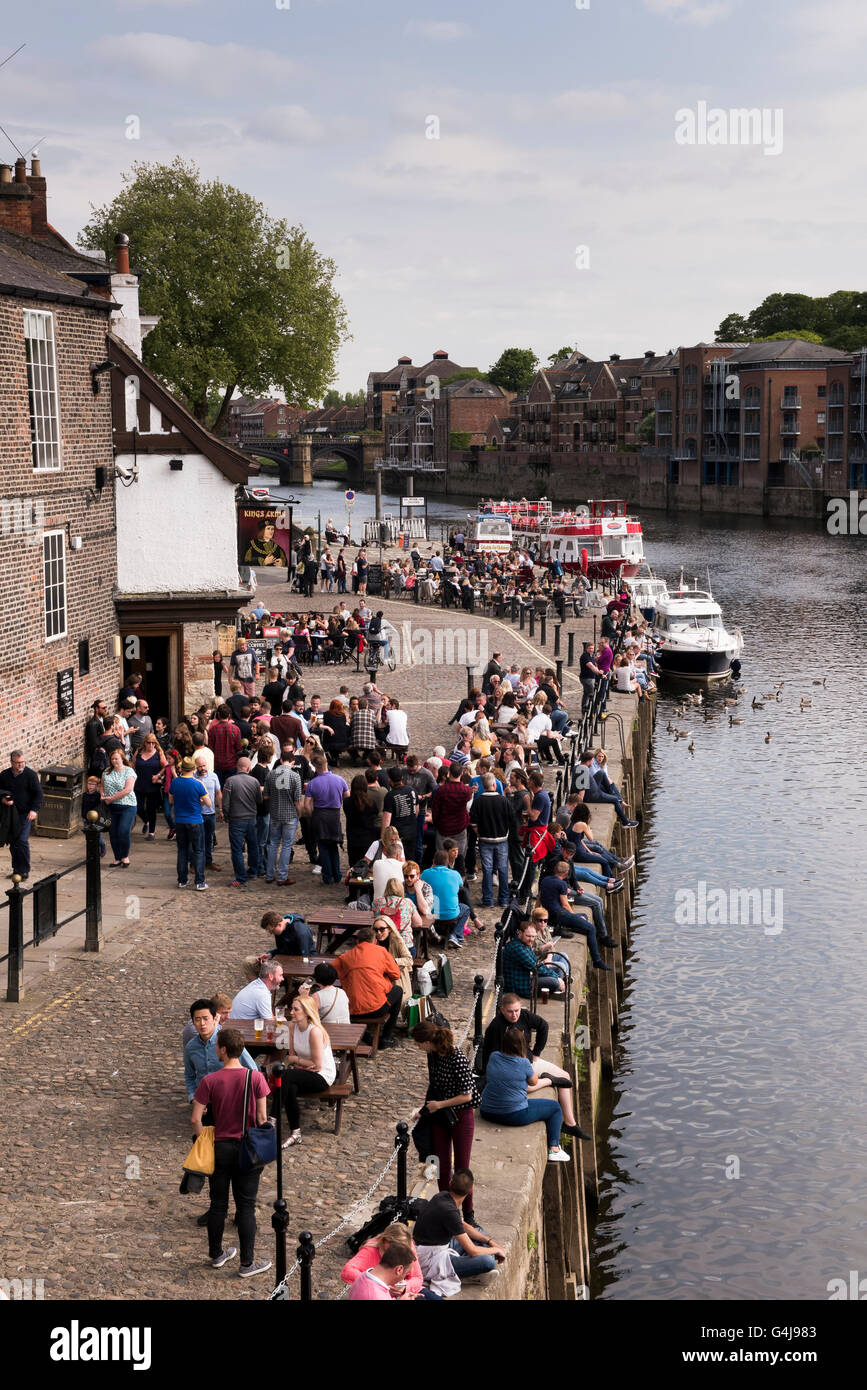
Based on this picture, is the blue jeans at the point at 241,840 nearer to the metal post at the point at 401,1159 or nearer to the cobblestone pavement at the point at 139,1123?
the cobblestone pavement at the point at 139,1123

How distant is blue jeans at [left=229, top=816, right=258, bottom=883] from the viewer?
55.6ft

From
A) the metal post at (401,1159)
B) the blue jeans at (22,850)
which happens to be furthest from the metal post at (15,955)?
the metal post at (401,1159)

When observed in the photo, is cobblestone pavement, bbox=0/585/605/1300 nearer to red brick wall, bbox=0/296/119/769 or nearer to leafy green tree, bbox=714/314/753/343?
red brick wall, bbox=0/296/119/769

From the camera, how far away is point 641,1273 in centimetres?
1376

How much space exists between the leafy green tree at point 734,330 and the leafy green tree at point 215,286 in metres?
103

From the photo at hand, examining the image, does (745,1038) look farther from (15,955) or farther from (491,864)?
(15,955)

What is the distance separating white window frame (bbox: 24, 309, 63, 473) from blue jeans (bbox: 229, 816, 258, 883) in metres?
6.35

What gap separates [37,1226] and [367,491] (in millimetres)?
177011

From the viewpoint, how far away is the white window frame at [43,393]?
20.1 m

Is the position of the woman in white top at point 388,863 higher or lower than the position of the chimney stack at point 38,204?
lower

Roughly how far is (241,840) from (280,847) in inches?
18.4

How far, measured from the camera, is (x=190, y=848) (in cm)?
1709

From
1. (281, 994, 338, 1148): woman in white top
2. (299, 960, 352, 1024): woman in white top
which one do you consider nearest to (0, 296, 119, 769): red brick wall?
(299, 960, 352, 1024): woman in white top

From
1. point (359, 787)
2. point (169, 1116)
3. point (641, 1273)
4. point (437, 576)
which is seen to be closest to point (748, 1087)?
point (641, 1273)
